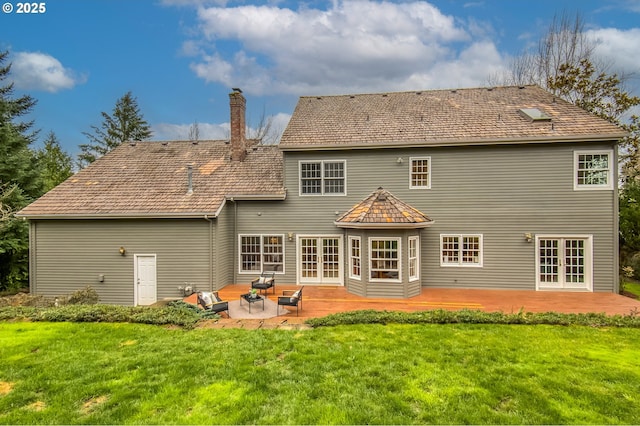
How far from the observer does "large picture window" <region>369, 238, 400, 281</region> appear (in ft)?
39.1

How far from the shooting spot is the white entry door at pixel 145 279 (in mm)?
13227

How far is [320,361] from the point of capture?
19.8 feet

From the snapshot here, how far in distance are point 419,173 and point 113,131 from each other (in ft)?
115

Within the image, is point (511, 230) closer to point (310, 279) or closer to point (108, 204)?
point (310, 279)

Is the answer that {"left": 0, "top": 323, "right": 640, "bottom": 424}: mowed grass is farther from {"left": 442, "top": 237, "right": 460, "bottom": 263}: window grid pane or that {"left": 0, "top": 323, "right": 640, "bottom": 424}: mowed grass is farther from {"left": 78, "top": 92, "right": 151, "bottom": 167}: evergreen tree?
{"left": 78, "top": 92, "right": 151, "bottom": 167}: evergreen tree

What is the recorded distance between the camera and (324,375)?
550cm

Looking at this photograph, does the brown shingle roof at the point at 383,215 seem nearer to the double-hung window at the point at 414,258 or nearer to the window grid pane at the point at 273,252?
the double-hung window at the point at 414,258

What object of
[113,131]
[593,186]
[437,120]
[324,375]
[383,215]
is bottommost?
[324,375]

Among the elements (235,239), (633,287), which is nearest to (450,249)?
(633,287)

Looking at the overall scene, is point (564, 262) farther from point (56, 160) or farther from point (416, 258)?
point (56, 160)

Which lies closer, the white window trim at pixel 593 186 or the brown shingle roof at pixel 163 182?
the white window trim at pixel 593 186

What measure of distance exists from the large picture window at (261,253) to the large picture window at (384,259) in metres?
4.12

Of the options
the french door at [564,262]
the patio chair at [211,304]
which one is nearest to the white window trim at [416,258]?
the french door at [564,262]

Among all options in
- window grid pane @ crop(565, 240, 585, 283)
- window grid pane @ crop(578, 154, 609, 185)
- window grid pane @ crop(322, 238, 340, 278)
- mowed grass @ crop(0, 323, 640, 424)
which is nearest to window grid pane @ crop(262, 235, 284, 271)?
window grid pane @ crop(322, 238, 340, 278)
